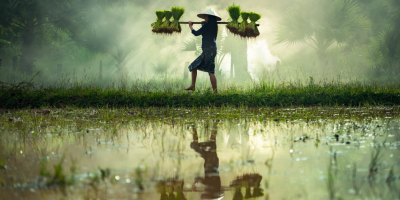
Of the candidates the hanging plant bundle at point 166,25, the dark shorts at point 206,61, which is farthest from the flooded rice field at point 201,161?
the hanging plant bundle at point 166,25

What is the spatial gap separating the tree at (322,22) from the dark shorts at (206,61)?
70.1 ft

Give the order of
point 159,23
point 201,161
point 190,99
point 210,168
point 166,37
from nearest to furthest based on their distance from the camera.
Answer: point 210,168 → point 201,161 → point 190,99 → point 159,23 → point 166,37

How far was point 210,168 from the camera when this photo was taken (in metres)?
2.28

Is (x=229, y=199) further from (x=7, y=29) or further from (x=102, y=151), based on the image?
(x=7, y=29)

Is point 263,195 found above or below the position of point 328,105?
below

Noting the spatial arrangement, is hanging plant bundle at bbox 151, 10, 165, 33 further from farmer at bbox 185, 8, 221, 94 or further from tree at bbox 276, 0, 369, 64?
tree at bbox 276, 0, 369, 64

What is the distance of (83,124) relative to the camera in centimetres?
443

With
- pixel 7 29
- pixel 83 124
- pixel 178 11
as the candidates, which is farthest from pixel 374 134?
pixel 7 29

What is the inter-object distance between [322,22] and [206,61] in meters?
22.6

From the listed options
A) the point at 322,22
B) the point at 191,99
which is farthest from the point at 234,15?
the point at 322,22

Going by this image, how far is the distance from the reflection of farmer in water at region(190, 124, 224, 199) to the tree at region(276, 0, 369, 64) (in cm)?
2608

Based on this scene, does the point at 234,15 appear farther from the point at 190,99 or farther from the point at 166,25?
the point at 190,99

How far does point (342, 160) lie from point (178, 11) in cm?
702

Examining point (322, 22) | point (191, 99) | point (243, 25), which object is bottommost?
point (191, 99)
